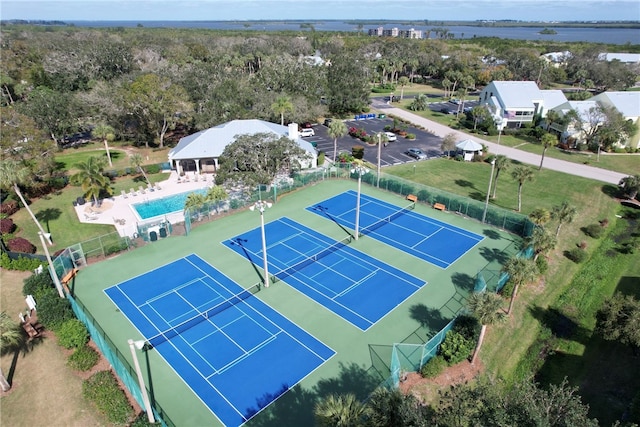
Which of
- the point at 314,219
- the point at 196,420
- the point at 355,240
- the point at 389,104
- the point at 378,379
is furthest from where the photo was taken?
the point at 389,104

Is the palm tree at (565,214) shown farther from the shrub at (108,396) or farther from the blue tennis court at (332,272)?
the shrub at (108,396)

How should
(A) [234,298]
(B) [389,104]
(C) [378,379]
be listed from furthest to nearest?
(B) [389,104] → (A) [234,298] → (C) [378,379]

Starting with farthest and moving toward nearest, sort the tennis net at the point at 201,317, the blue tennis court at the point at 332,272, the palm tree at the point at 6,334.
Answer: the blue tennis court at the point at 332,272
the tennis net at the point at 201,317
the palm tree at the point at 6,334

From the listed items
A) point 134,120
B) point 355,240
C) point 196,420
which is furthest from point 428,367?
point 134,120

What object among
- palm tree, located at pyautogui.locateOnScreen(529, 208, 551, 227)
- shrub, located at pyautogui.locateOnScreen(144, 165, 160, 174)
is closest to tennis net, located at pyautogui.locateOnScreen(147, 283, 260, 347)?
palm tree, located at pyautogui.locateOnScreen(529, 208, 551, 227)

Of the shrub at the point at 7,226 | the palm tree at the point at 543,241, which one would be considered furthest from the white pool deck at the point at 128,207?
the palm tree at the point at 543,241

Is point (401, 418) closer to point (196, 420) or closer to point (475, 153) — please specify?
point (196, 420)

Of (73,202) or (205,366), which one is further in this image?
(73,202)
